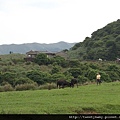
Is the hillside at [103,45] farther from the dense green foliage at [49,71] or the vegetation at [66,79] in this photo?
the dense green foliage at [49,71]

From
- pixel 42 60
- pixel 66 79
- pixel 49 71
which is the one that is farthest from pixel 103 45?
pixel 66 79

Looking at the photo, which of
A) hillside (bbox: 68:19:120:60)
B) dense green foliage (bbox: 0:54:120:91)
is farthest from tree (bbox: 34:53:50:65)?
hillside (bbox: 68:19:120:60)

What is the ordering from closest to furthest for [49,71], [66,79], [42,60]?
[66,79], [49,71], [42,60]

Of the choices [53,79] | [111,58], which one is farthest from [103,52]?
[53,79]

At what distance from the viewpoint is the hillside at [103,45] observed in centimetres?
10481

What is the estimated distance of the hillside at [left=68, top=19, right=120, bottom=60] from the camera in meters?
105

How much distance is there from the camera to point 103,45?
112 m

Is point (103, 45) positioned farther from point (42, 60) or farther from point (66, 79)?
point (66, 79)

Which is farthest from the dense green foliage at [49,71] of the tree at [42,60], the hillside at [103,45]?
the hillside at [103,45]

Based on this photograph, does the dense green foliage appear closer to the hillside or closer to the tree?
the tree

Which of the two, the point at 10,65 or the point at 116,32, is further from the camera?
the point at 116,32

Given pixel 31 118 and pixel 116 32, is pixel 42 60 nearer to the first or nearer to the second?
pixel 116 32

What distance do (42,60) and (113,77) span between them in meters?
22.4

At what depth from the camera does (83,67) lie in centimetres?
7619
